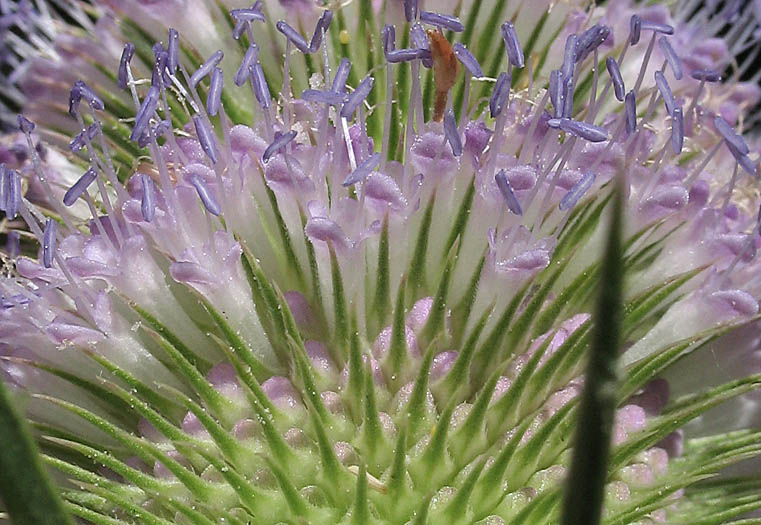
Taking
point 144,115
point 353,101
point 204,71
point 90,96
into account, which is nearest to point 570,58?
point 353,101

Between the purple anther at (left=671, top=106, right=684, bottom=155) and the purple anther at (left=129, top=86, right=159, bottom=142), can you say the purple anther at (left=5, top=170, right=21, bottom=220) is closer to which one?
the purple anther at (left=129, top=86, right=159, bottom=142)

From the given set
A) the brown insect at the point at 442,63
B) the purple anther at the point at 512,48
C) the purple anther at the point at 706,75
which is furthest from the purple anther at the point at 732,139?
the brown insect at the point at 442,63

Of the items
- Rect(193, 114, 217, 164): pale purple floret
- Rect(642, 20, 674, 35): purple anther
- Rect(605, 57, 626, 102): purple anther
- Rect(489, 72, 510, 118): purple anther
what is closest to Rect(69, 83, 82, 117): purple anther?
Rect(193, 114, 217, 164): pale purple floret

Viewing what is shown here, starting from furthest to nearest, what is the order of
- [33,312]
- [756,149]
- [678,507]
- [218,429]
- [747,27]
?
[747,27]
[756,149]
[33,312]
[678,507]
[218,429]

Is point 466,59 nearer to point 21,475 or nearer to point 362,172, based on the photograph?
point 362,172

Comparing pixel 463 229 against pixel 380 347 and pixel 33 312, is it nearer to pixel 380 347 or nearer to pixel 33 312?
pixel 380 347

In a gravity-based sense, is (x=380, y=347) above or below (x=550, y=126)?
below

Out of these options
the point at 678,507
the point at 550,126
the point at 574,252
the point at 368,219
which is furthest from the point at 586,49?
the point at 678,507
